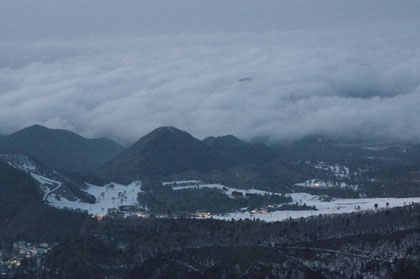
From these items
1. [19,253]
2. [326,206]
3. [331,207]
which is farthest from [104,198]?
[331,207]

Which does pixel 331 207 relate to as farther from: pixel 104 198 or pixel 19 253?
pixel 19 253

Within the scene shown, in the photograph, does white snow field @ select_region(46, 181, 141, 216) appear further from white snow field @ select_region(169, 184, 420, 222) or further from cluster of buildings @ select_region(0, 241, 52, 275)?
white snow field @ select_region(169, 184, 420, 222)

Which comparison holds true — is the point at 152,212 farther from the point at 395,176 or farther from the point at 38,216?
the point at 395,176

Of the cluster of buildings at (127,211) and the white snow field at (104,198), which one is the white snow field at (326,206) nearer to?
the cluster of buildings at (127,211)

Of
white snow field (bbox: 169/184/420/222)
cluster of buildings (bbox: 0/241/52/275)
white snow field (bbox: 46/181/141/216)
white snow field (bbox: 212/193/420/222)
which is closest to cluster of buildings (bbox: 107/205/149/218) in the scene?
white snow field (bbox: 46/181/141/216)

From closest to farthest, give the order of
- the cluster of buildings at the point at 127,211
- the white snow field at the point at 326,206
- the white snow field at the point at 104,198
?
the white snow field at the point at 326,206 → the cluster of buildings at the point at 127,211 → the white snow field at the point at 104,198

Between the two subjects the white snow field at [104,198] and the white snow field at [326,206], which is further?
the white snow field at [104,198]

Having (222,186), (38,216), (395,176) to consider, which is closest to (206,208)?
(222,186)

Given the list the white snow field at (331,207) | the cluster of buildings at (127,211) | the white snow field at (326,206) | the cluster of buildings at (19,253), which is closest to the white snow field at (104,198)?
the cluster of buildings at (127,211)
